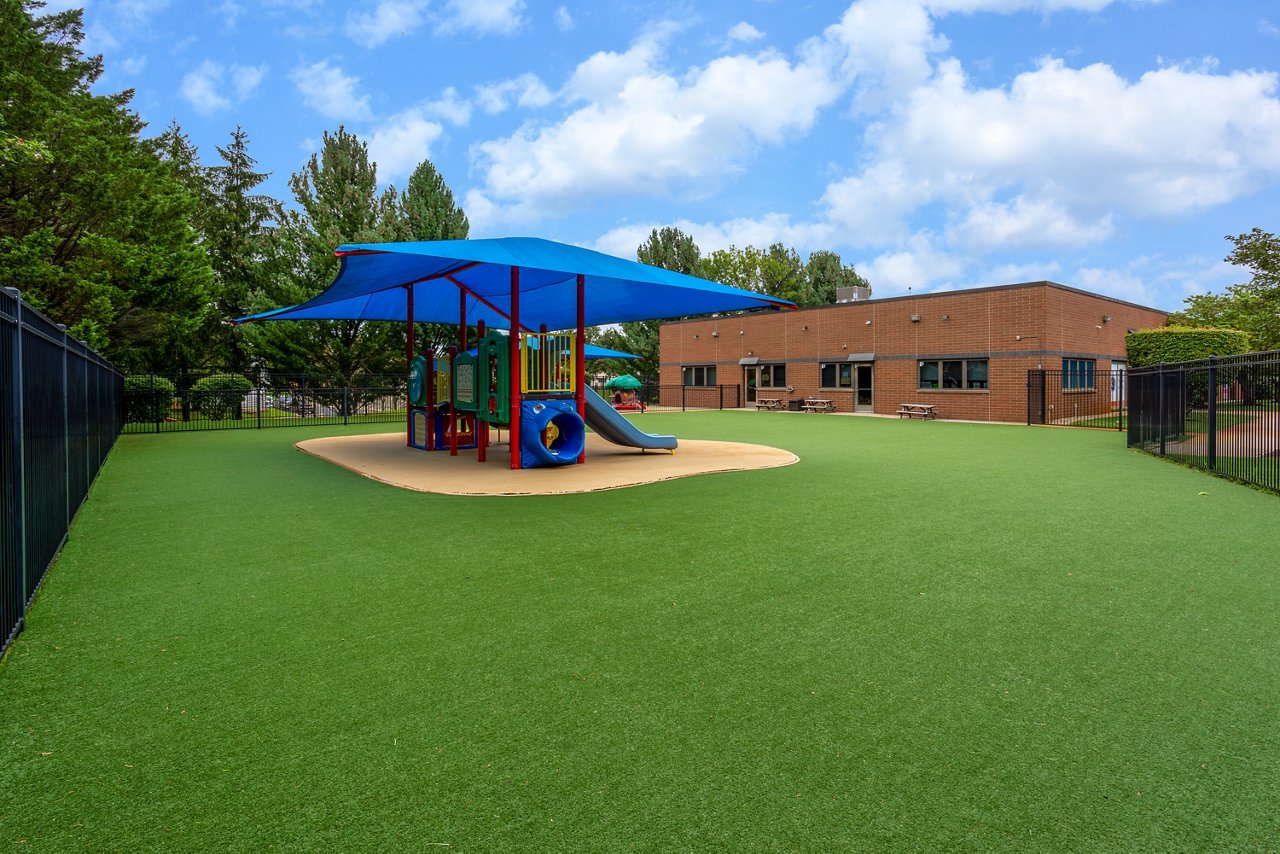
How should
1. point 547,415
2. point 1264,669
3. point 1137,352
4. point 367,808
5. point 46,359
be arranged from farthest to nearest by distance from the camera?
point 1137,352 → point 547,415 → point 46,359 → point 1264,669 → point 367,808

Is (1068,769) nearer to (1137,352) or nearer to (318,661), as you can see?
(318,661)

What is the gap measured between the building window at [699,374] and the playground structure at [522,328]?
2143 cm

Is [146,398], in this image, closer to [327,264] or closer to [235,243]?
[327,264]

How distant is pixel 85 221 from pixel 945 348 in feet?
85.9

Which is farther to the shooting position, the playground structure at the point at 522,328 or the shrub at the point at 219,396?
the shrub at the point at 219,396

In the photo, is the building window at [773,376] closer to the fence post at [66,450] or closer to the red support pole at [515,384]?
the red support pole at [515,384]

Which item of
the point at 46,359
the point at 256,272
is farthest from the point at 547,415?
the point at 256,272

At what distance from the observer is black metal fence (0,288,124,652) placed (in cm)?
377

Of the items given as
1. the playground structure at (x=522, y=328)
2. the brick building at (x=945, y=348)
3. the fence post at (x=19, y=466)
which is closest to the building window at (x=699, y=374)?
the brick building at (x=945, y=348)

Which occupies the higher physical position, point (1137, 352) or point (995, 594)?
point (1137, 352)

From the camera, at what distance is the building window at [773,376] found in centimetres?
3254

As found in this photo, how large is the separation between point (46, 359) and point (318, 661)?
376 centimetres

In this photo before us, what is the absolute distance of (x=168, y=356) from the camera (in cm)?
2819

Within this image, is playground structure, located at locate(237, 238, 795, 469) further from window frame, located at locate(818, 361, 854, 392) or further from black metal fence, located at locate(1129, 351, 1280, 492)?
window frame, located at locate(818, 361, 854, 392)
